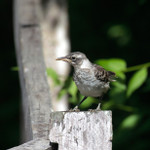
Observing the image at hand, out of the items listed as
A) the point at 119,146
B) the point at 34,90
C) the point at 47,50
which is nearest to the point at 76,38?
the point at 119,146

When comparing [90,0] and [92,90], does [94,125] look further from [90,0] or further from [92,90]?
[90,0]

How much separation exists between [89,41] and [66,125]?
6.09 metres

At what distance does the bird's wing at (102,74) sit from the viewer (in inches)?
131

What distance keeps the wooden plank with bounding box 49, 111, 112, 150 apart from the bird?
145cm

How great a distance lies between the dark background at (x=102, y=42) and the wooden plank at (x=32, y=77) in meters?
2.80

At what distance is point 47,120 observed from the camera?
7.27 ft

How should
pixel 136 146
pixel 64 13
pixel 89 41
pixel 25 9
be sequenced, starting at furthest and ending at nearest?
pixel 89 41, pixel 136 146, pixel 64 13, pixel 25 9

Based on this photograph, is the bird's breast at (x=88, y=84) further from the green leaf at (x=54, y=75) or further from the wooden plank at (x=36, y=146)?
the wooden plank at (x=36, y=146)

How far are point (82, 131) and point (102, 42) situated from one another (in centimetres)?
614

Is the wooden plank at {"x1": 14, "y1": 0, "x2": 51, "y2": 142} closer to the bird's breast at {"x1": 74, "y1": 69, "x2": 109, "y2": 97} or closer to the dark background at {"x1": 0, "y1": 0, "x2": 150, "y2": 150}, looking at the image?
the bird's breast at {"x1": 74, "y1": 69, "x2": 109, "y2": 97}

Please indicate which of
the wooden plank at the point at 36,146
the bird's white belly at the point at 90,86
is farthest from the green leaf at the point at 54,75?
the wooden plank at the point at 36,146

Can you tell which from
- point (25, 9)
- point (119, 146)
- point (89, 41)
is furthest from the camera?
point (89, 41)

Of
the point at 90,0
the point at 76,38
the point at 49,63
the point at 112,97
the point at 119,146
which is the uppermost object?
the point at 90,0

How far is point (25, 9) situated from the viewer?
12.3 ft
